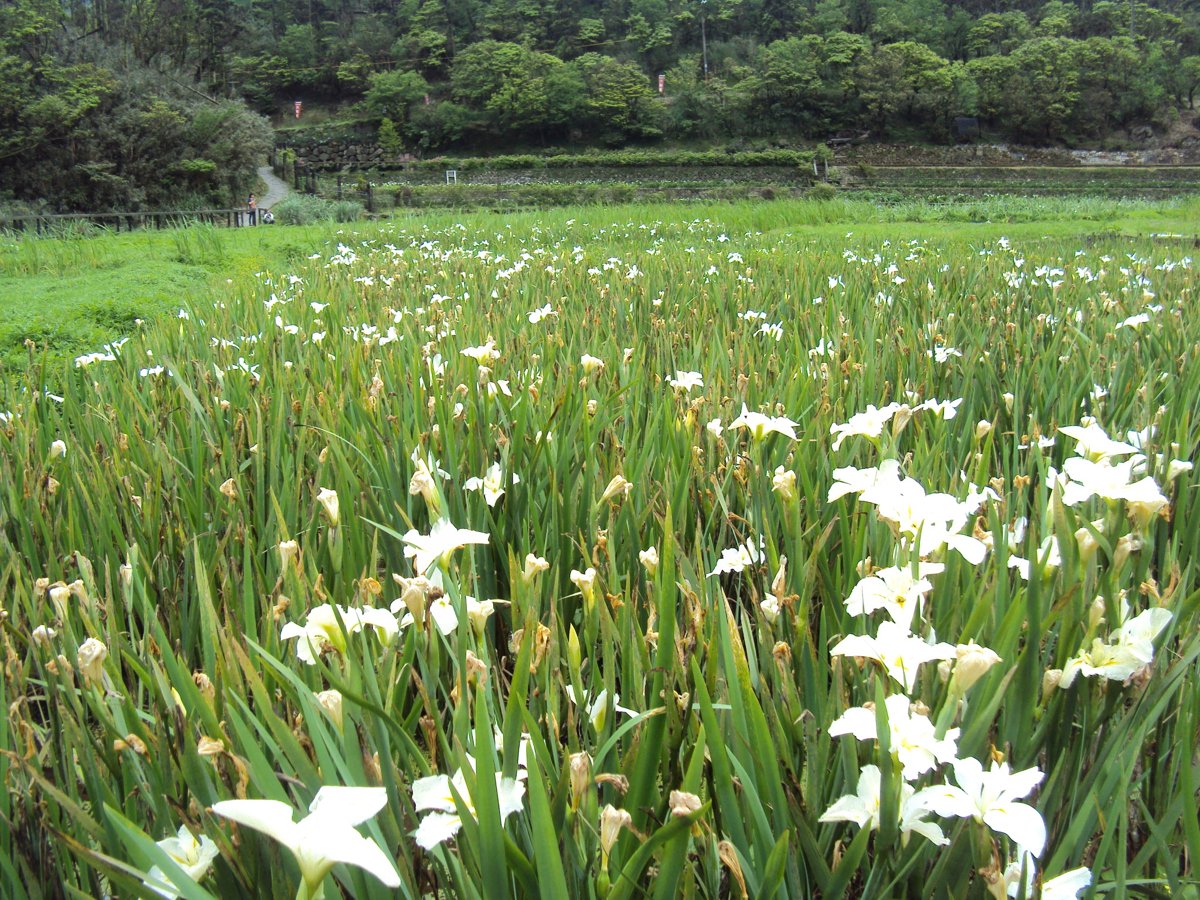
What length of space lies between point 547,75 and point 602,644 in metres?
53.5

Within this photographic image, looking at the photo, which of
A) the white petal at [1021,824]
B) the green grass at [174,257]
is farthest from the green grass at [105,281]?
the white petal at [1021,824]

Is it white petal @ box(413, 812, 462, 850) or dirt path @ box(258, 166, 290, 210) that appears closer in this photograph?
white petal @ box(413, 812, 462, 850)

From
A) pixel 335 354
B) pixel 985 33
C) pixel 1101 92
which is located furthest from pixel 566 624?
pixel 985 33

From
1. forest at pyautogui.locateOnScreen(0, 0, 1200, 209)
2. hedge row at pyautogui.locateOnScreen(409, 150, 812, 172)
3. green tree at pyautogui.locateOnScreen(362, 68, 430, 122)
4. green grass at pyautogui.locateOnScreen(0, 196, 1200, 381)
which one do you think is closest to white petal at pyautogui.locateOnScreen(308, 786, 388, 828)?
green grass at pyautogui.locateOnScreen(0, 196, 1200, 381)

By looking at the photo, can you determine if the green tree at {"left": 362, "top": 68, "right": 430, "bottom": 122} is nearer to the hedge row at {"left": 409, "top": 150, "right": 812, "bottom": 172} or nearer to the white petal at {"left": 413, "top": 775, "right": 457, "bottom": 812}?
the hedge row at {"left": 409, "top": 150, "right": 812, "bottom": 172}

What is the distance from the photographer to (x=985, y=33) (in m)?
54.2

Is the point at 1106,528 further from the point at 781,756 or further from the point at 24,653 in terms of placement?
the point at 24,653

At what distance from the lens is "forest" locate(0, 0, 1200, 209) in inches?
1000

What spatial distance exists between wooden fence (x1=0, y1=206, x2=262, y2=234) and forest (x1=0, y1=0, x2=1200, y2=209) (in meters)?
3.49

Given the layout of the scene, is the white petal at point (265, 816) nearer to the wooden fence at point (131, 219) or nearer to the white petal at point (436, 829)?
the white petal at point (436, 829)

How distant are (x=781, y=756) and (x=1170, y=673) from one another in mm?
382

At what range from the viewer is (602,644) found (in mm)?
1119

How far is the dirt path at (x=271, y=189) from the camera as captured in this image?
31.4 meters

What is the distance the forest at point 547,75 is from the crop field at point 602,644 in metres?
27.1
